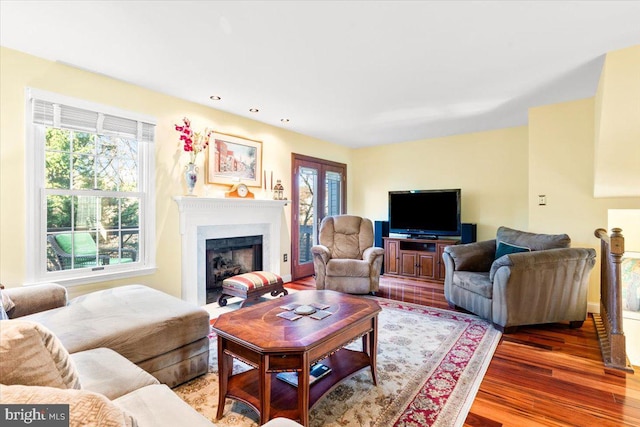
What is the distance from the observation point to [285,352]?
1.51 m

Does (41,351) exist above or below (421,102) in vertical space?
below

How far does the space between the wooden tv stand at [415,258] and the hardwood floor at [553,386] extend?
1.89 metres

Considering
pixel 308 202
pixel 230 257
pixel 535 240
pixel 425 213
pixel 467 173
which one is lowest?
pixel 230 257

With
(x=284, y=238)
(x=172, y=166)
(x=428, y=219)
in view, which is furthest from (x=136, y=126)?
(x=428, y=219)

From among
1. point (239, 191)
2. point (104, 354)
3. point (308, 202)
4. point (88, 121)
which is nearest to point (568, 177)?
point (308, 202)

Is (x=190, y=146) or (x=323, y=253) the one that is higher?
(x=190, y=146)

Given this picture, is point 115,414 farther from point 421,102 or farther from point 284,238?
point 284,238

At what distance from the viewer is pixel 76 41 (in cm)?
233

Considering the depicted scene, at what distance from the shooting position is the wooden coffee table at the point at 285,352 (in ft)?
5.01

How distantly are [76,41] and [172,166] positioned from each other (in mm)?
1389

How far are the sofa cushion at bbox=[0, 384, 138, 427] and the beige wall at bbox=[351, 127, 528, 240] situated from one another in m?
5.24

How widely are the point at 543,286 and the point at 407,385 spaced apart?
1814 millimetres

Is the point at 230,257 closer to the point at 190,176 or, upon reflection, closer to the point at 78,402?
the point at 190,176

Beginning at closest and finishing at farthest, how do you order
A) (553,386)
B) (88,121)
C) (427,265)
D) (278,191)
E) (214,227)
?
(553,386) → (88,121) → (214,227) → (278,191) → (427,265)
